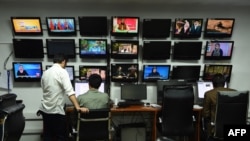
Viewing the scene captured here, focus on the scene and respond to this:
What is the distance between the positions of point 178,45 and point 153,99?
101 cm

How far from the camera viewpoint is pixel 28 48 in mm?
3930

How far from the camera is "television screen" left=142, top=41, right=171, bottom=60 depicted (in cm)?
403

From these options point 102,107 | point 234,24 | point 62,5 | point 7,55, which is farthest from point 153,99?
point 7,55

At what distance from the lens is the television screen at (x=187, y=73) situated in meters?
4.16

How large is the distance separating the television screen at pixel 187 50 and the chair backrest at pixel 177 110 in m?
1.01

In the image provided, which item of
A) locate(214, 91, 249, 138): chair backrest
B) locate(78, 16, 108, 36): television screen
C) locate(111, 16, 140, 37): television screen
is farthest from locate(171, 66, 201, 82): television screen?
locate(78, 16, 108, 36): television screen

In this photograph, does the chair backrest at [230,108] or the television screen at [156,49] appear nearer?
the chair backrest at [230,108]

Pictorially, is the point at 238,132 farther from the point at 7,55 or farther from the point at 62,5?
the point at 7,55

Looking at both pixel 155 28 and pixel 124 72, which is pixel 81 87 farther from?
pixel 155 28

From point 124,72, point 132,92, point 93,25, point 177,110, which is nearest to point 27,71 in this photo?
point 93,25

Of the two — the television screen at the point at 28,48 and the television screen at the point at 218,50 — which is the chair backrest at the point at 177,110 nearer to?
the television screen at the point at 218,50

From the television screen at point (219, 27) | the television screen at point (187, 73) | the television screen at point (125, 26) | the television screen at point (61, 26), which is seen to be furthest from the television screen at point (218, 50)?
the television screen at point (61, 26)

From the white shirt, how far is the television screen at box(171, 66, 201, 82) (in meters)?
1.88

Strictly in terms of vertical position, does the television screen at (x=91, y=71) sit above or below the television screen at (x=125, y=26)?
below
